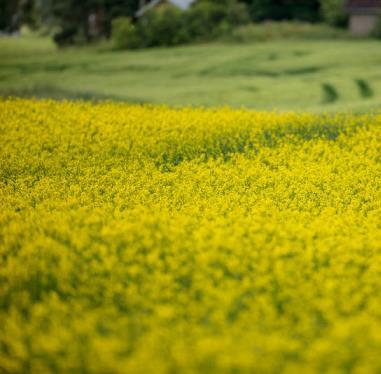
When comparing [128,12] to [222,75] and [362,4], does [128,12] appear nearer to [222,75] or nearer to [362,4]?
[362,4]

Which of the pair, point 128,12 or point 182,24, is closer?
point 182,24

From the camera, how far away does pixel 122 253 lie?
7109 millimetres

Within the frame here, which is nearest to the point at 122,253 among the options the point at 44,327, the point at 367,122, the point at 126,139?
the point at 44,327

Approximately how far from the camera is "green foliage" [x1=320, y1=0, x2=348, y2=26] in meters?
47.9

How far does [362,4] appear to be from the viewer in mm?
44875

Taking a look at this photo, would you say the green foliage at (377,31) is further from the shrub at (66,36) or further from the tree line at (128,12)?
the shrub at (66,36)

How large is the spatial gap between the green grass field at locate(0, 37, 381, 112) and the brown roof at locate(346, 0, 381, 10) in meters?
6.47

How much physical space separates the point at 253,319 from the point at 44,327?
1731 mm

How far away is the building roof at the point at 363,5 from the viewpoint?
A: 44438 millimetres

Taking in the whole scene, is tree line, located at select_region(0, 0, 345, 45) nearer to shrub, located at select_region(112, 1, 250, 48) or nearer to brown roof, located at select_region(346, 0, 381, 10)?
shrub, located at select_region(112, 1, 250, 48)

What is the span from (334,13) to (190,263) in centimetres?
4445

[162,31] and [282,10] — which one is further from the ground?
[282,10]

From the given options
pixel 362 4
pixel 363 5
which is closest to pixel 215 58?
pixel 363 5

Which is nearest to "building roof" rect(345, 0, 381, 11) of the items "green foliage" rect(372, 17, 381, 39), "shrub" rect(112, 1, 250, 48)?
"green foliage" rect(372, 17, 381, 39)
